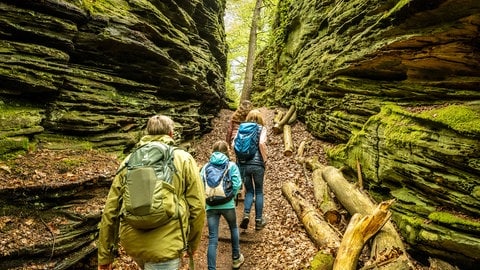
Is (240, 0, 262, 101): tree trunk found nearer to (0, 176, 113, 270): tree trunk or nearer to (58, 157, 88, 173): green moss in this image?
(58, 157, 88, 173): green moss

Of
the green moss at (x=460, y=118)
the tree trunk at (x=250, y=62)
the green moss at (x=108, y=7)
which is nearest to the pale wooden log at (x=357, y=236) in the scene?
the green moss at (x=460, y=118)

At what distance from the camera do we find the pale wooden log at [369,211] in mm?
4918

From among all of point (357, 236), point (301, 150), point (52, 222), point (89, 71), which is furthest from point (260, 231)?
point (89, 71)

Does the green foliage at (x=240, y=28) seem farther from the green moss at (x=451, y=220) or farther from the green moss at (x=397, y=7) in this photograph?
the green moss at (x=451, y=220)

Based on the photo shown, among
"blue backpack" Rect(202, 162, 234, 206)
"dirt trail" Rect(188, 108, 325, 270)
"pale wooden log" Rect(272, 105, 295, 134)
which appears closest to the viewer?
"blue backpack" Rect(202, 162, 234, 206)

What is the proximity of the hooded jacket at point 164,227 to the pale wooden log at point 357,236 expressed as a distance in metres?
2.87

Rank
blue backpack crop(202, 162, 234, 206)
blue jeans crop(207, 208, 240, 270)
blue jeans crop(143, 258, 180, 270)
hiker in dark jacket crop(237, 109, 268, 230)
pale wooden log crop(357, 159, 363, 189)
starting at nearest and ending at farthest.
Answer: blue jeans crop(143, 258, 180, 270)
blue backpack crop(202, 162, 234, 206)
blue jeans crop(207, 208, 240, 270)
hiker in dark jacket crop(237, 109, 268, 230)
pale wooden log crop(357, 159, 363, 189)

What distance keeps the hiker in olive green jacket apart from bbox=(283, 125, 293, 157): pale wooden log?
29.0 feet

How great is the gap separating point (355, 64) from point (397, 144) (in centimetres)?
401

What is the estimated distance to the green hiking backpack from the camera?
310cm

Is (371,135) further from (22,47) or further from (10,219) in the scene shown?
(22,47)

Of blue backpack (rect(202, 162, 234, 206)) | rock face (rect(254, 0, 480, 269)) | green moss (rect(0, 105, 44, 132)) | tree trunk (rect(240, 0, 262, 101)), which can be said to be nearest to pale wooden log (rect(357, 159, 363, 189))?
rock face (rect(254, 0, 480, 269))

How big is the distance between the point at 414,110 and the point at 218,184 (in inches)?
208

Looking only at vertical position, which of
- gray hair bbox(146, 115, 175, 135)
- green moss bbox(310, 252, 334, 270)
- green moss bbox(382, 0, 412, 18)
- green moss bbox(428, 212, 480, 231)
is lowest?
green moss bbox(310, 252, 334, 270)
